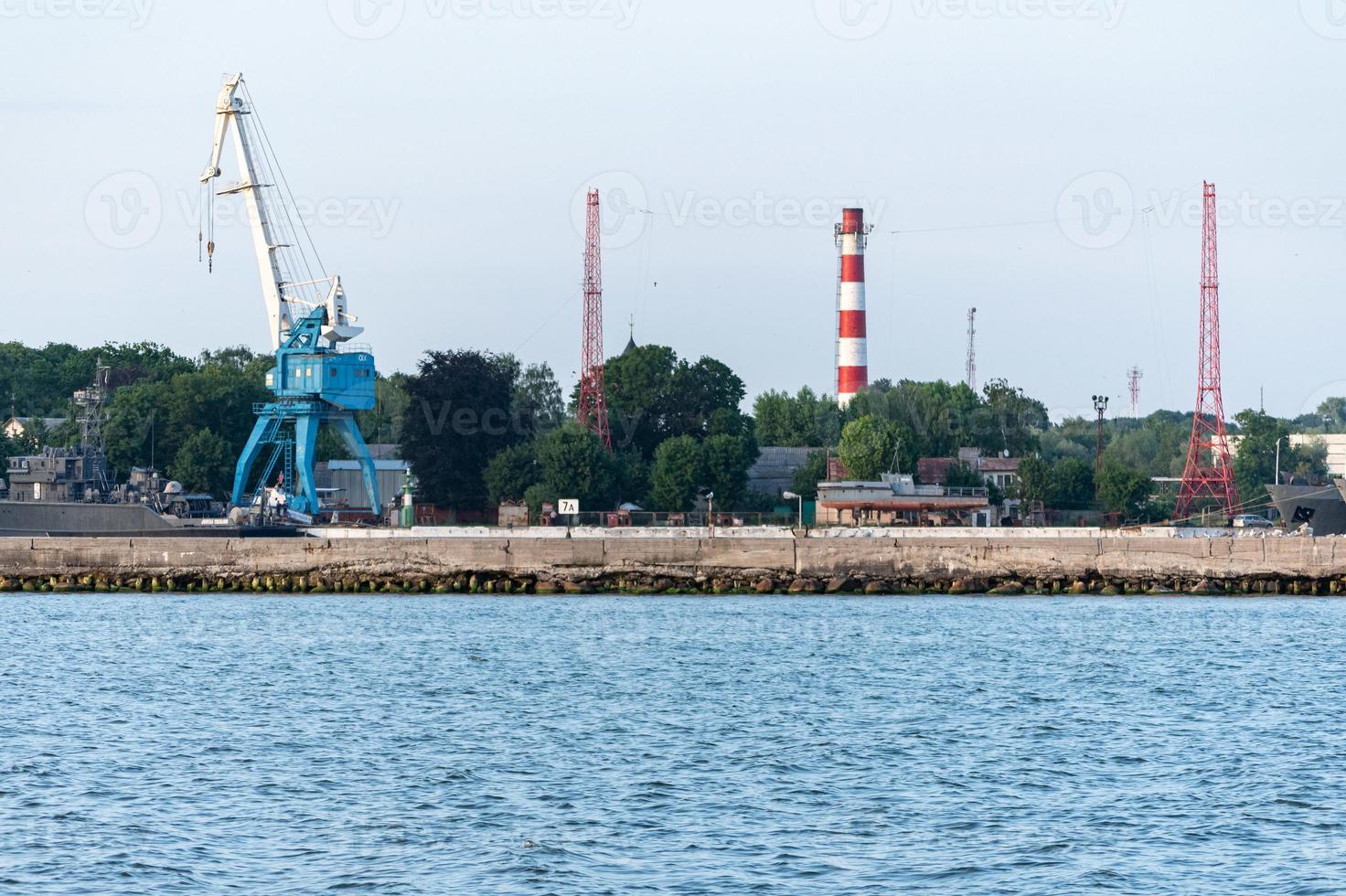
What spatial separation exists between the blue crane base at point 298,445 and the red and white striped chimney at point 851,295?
133ft

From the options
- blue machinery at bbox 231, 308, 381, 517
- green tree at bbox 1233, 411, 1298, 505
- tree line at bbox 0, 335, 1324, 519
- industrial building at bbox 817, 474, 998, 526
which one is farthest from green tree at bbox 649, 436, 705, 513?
green tree at bbox 1233, 411, 1298, 505

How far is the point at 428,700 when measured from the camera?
31891 mm

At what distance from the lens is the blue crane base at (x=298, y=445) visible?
290 ft

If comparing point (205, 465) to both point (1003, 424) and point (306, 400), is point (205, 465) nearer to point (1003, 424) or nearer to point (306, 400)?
point (306, 400)

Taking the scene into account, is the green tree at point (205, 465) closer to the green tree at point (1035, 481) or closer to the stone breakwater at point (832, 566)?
the stone breakwater at point (832, 566)

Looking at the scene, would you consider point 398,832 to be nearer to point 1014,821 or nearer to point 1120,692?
point 1014,821

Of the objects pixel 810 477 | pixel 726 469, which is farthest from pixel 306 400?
pixel 810 477

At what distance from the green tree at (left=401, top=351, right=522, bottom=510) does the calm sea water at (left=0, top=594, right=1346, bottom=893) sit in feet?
173

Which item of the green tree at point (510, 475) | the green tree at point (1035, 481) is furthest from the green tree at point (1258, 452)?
the green tree at point (510, 475)

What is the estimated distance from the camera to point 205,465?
9844 centimetres

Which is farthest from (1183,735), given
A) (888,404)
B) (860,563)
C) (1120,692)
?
(888,404)

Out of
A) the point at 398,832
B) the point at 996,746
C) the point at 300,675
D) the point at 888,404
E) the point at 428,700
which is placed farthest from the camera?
the point at 888,404

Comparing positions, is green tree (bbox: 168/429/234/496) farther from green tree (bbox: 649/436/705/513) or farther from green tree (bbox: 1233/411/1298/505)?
green tree (bbox: 1233/411/1298/505)

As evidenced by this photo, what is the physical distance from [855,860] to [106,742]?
13.3 m
